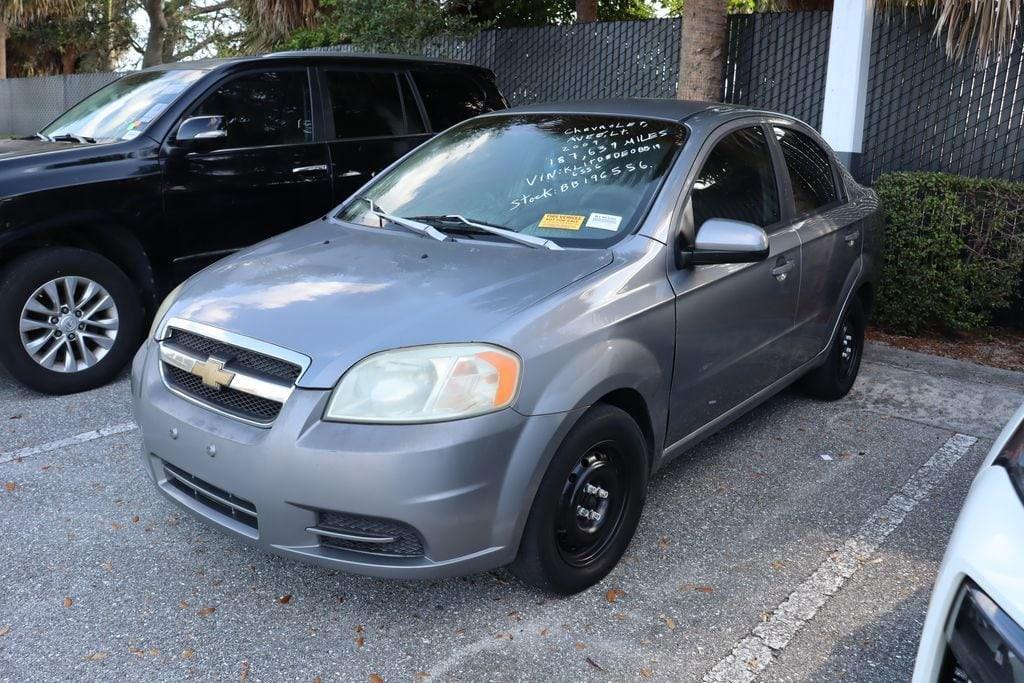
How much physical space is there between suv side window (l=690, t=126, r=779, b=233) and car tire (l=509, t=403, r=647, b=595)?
3.32ft

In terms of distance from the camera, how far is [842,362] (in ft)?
17.3

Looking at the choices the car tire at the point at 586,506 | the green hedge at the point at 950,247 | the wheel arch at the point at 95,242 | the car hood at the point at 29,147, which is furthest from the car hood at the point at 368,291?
the green hedge at the point at 950,247

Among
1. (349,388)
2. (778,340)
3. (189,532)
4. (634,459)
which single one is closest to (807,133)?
(778,340)

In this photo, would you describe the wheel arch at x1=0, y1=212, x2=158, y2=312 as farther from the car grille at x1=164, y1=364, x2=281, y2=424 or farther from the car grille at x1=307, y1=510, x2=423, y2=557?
the car grille at x1=307, y1=510, x2=423, y2=557

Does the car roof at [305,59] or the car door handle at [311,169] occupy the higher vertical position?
the car roof at [305,59]

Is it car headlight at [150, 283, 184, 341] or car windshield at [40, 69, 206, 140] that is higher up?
car windshield at [40, 69, 206, 140]

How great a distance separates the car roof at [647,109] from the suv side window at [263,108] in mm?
2165

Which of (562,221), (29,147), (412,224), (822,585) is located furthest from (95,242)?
(822,585)

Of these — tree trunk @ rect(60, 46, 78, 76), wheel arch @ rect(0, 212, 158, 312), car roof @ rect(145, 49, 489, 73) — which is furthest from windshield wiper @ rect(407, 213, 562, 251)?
tree trunk @ rect(60, 46, 78, 76)

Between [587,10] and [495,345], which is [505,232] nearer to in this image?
[495,345]

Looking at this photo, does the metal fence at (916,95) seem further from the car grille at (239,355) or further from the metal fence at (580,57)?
the car grille at (239,355)

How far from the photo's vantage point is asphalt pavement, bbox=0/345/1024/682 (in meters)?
2.88

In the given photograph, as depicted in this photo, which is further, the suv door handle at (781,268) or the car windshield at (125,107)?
the car windshield at (125,107)

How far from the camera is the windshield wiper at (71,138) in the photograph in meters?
5.70
